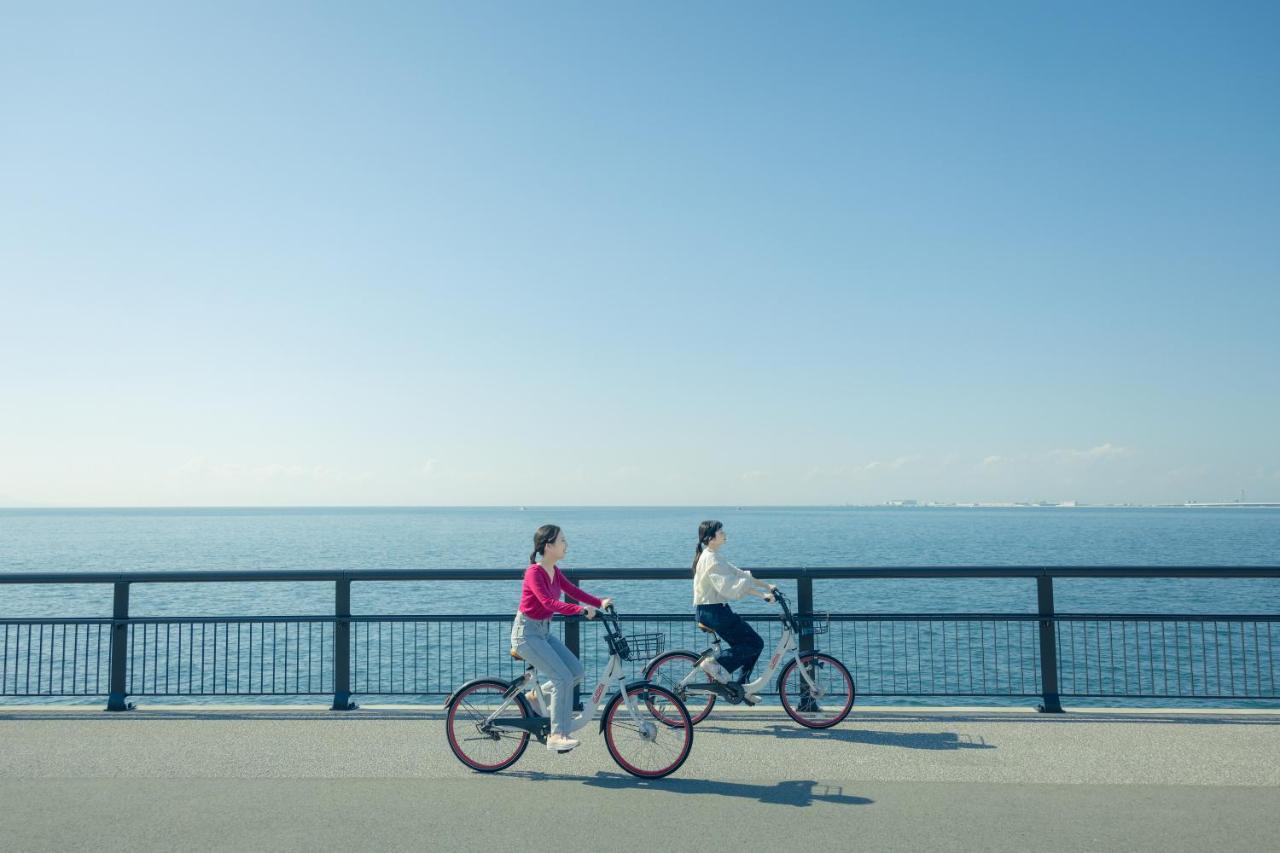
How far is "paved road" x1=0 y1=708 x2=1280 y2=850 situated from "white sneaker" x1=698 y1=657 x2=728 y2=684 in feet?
1.25

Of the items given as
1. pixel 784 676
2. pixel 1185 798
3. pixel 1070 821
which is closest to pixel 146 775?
pixel 784 676

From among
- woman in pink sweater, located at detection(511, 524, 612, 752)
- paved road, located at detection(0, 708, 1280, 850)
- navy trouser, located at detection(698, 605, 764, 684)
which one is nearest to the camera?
paved road, located at detection(0, 708, 1280, 850)

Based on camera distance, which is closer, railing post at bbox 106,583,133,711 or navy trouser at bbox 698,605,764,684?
navy trouser at bbox 698,605,764,684

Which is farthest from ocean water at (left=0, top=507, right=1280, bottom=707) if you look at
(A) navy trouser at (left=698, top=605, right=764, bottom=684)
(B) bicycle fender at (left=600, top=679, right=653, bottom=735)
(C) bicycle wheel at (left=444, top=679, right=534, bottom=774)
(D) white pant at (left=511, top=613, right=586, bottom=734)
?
(C) bicycle wheel at (left=444, top=679, right=534, bottom=774)

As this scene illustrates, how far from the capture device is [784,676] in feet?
26.3

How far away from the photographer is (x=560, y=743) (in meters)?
→ 6.61

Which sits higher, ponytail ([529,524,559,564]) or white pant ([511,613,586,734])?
ponytail ([529,524,559,564])

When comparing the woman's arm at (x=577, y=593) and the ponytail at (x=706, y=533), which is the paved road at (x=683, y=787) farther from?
the ponytail at (x=706, y=533)

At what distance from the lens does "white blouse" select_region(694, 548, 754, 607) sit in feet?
25.8

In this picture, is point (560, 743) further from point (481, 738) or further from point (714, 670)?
point (714, 670)

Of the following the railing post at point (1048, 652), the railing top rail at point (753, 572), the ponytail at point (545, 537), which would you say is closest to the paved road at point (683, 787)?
the railing post at point (1048, 652)

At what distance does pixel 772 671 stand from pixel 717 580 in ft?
3.01

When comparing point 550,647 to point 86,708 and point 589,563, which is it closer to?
point 86,708

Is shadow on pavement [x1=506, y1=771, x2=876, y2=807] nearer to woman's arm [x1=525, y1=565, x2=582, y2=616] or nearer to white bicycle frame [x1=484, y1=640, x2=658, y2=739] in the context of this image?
white bicycle frame [x1=484, y1=640, x2=658, y2=739]
